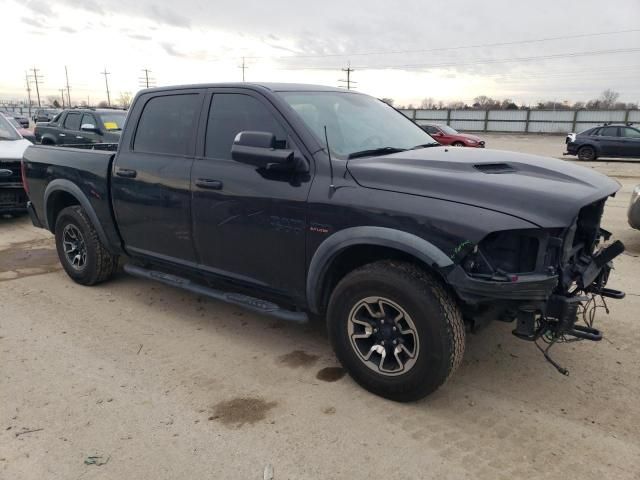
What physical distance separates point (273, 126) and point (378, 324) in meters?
1.55

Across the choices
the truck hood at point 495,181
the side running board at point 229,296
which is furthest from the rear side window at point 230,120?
the side running board at point 229,296

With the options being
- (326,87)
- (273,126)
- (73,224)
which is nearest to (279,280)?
(273,126)

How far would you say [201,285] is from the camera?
4.21m

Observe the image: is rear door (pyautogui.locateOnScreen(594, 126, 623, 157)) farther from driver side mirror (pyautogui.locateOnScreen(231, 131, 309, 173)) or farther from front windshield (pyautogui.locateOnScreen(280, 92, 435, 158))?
driver side mirror (pyautogui.locateOnScreen(231, 131, 309, 173))

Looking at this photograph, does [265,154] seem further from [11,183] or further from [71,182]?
[11,183]

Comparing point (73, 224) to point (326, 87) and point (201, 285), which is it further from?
point (326, 87)

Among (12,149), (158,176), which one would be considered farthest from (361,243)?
(12,149)

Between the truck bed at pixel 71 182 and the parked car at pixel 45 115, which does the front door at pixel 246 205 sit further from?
the parked car at pixel 45 115

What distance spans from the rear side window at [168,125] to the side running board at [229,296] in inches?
41.8

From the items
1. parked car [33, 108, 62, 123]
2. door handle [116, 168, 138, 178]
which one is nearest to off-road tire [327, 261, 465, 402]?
door handle [116, 168, 138, 178]

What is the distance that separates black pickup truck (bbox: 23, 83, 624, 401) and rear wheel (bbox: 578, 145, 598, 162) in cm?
1879

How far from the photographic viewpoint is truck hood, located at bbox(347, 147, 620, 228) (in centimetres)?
267

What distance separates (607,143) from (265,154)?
20727 mm

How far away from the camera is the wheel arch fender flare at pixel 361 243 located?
279 cm
